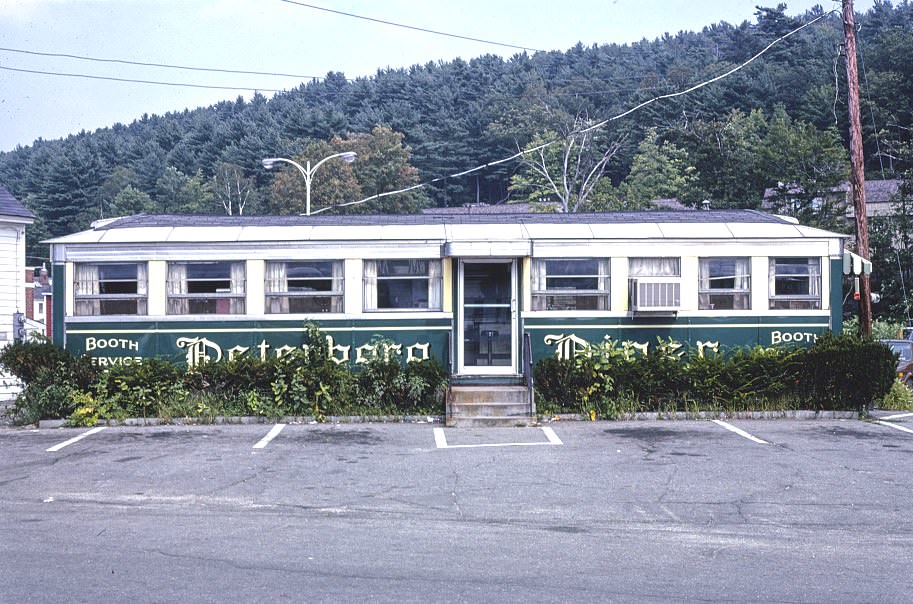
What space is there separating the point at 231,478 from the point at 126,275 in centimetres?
662

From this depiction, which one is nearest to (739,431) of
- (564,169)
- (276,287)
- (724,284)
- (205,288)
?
(724,284)

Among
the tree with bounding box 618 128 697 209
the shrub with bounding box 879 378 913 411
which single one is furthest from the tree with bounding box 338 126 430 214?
the shrub with bounding box 879 378 913 411

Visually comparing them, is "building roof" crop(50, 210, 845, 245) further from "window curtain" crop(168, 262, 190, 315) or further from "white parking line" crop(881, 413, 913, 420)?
"white parking line" crop(881, 413, 913, 420)

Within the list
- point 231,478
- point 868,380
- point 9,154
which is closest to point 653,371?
point 868,380

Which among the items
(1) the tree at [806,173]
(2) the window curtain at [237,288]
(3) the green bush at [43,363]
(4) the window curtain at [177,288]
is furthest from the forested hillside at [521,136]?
(3) the green bush at [43,363]

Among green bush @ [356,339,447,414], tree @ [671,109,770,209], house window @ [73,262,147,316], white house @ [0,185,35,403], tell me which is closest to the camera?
green bush @ [356,339,447,414]

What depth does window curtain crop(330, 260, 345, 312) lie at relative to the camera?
1623 centimetres

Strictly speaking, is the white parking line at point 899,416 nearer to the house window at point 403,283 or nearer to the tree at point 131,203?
the house window at point 403,283

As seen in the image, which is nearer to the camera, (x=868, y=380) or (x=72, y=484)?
(x=72, y=484)

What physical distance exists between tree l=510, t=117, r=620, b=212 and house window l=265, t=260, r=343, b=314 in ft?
135

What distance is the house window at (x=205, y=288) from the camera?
52.9ft

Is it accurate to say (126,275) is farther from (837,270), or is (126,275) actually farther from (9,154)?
(9,154)

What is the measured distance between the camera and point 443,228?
16.8 m

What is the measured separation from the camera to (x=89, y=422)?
14.9 metres
